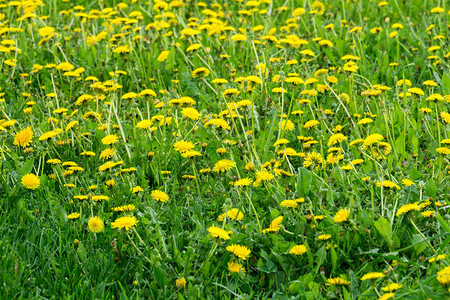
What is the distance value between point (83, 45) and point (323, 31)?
6.57 ft

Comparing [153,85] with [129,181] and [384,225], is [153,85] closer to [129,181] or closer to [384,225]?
[129,181]

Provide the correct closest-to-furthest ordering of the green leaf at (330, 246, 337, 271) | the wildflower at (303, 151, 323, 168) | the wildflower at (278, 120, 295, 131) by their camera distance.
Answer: the green leaf at (330, 246, 337, 271) < the wildflower at (303, 151, 323, 168) < the wildflower at (278, 120, 295, 131)

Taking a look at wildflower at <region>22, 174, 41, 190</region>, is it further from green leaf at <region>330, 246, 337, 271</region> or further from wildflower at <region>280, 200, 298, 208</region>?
green leaf at <region>330, 246, 337, 271</region>

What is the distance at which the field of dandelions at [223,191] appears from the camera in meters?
2.24

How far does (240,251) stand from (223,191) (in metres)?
0.65

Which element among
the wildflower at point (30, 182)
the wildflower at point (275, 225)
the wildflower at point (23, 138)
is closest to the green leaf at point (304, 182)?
the wildflower at point (275, 225)

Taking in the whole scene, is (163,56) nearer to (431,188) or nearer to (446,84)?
(446,84)

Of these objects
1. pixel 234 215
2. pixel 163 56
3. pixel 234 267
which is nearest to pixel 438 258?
pixel 234 267

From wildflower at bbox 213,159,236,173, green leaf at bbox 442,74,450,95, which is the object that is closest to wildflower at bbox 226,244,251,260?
wildflower at bbox 213,159,236,173

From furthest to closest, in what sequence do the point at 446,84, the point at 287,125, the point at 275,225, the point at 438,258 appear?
the point at 446,84
the point at 287,125
the point at 275,225
the point at 438,258

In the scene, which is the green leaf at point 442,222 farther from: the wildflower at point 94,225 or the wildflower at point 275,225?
the wildflower at point 94,225

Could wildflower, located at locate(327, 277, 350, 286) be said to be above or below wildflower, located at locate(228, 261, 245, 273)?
above

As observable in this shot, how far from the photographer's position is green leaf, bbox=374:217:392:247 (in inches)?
89.6

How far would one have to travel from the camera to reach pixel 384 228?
229cm
